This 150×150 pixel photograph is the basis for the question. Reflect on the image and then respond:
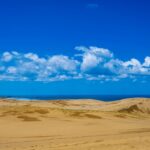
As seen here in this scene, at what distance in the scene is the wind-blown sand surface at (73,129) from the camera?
17156 millimetres

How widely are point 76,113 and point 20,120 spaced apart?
5.26 m

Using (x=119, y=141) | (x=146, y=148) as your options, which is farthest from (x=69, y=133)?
(x=146, y=148)

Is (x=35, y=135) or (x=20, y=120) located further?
(x=20, y=120)

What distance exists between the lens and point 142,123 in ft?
90.1

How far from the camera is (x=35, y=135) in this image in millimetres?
20922

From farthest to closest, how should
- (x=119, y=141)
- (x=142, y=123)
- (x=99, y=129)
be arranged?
(x=142, y=123) < (x=99, y=129) < (x=119, y=141)

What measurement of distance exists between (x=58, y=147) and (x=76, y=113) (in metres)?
12.7

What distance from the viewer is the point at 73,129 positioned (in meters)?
23.2

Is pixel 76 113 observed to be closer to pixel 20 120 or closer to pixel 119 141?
pixel 20 120

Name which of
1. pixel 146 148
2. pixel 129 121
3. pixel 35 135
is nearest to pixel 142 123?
pixel 129 121

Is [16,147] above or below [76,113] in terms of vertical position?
below

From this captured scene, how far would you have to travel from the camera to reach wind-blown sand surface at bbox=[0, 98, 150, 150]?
56.3 ft

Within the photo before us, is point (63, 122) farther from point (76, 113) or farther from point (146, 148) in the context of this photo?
point (146, 148)

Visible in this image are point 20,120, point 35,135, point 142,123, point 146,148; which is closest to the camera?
point 146,148
